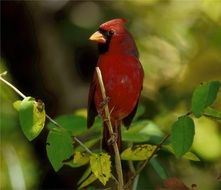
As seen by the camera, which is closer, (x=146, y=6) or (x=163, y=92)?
(x=163, y=92)

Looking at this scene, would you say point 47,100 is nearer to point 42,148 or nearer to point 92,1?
point 42,148

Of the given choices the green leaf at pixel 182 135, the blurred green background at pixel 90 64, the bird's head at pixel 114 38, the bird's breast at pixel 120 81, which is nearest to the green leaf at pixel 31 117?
the green leaf at pixel 182 135

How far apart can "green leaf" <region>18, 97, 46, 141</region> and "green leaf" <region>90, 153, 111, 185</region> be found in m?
0.13

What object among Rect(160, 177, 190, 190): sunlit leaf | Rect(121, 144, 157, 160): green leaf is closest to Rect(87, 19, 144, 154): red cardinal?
Rect(121, 144, 157, 160): green leaf

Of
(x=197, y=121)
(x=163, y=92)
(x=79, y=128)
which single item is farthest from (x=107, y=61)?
(x=163, y=92)

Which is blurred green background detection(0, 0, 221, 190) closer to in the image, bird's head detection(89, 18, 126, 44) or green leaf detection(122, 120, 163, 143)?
green leaf detection(122, 120, 163, 143)

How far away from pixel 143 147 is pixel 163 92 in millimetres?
1420

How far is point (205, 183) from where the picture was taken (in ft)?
9.56

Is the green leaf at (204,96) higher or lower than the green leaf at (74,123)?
higher

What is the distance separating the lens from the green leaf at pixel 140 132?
1.95 m

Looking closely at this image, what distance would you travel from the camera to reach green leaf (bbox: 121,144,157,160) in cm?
157

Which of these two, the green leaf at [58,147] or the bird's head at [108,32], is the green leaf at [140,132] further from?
the green leaf at [58,147]

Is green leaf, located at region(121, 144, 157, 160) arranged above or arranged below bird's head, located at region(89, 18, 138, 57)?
below

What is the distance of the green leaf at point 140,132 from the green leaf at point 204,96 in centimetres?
51
